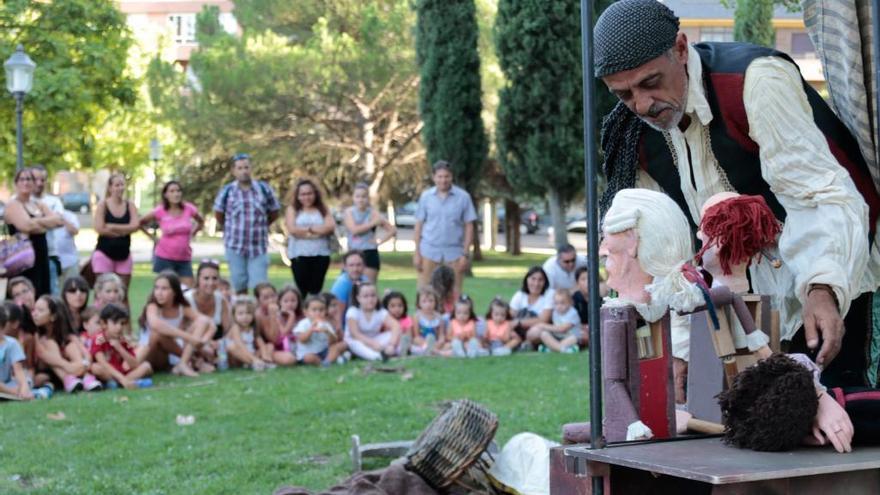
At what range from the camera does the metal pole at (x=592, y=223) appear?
2.64 meters

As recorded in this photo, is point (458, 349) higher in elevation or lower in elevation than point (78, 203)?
lower

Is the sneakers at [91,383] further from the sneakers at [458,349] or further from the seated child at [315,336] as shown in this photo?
the sneakers at [458,349]

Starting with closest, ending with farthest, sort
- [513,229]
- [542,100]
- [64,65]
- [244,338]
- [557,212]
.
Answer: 1. [244,338]
2. [542,100]
3. [557,212]
4. [64,65]
5. [513,229]

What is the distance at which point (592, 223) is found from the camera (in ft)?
8.77

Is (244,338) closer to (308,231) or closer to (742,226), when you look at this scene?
(308,231)

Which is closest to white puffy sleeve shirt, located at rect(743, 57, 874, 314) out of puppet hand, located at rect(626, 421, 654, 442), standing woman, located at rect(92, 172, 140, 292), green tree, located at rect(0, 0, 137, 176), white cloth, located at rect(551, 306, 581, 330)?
puppet hand, located at rect(626, 421, 654, 442)

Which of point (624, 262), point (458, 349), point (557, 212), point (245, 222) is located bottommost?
point (458, 349)

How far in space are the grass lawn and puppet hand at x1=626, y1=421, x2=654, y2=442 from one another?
315 centimetres

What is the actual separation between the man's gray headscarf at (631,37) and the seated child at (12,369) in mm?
6573

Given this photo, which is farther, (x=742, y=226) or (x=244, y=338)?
(x=244, y=338)

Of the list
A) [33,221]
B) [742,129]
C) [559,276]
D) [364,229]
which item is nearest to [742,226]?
[742,129]

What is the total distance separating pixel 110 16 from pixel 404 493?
61.8ft

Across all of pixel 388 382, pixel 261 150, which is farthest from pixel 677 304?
pixel 261 150

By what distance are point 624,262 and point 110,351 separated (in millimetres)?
7074
